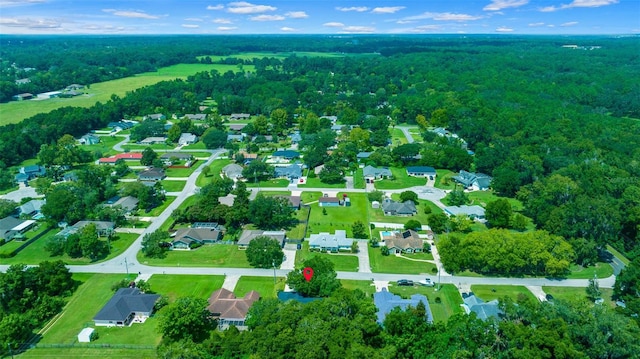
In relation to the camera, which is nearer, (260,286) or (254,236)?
(260,286)

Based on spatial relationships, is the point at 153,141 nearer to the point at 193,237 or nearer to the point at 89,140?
the point at 89,140

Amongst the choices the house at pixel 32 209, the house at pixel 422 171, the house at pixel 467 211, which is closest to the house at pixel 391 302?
the house at pixel 467 211

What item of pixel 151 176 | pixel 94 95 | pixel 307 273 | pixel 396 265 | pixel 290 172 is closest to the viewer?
pixel 307 273

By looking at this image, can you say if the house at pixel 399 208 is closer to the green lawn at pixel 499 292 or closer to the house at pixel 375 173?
the house at pixel 375 173

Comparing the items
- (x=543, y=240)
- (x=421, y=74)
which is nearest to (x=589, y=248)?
(x=543, y=240)

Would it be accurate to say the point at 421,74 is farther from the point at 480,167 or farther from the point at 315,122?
the point at 480,167

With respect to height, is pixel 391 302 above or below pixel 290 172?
below

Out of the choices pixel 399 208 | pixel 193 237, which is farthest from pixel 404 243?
pixel 193 237
